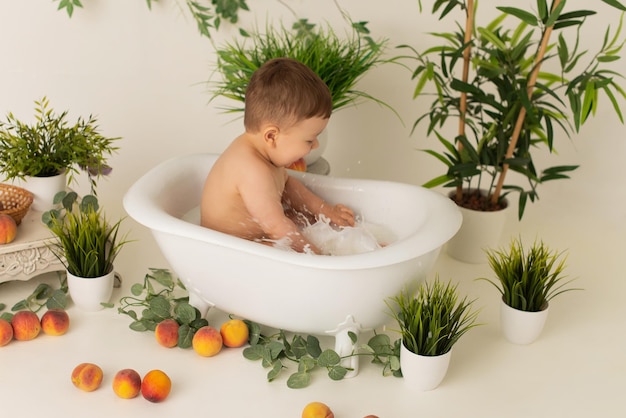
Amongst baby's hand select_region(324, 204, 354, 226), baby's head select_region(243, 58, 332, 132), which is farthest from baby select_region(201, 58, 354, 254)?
baby's hand select_region(324, 204, 354, 226)

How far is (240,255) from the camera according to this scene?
2023 mm

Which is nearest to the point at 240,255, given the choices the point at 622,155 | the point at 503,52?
the point at 503,52

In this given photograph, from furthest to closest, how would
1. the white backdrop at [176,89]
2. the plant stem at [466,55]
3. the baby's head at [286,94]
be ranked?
the white backdrop at [176,89] < the plant stem at [466,55] < the baby's head at [286,94]

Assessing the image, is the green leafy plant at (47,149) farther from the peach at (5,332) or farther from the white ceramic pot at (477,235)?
the white ceramic pot at (477,235)

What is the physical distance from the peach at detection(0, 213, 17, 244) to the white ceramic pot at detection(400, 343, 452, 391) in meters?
1.17

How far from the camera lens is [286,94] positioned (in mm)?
2150

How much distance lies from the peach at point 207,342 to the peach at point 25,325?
0.45 metres

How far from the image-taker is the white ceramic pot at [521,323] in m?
2.27

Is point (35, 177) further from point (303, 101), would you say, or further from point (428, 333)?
point (428, 333)

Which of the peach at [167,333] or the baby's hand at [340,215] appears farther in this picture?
the baby's hand at [340,215]

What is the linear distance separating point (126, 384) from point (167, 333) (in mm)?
236

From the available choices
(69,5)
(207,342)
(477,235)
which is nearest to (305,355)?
(207,342)

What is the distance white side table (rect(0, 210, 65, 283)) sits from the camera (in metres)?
2.31

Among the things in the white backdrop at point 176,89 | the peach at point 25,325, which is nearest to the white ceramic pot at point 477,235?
the white backdrop at point 176,89
